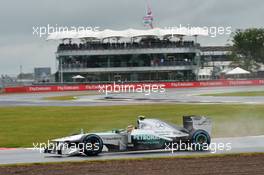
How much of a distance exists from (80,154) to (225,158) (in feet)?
14.7

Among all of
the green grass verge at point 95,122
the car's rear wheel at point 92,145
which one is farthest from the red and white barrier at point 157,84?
the car's rear wheel at point 92,145

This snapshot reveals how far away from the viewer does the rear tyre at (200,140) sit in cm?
2020

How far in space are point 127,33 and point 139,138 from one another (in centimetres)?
9292

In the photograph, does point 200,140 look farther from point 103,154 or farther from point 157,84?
point 157,84

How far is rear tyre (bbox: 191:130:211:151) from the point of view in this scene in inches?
795

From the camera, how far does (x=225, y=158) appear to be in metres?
18.1

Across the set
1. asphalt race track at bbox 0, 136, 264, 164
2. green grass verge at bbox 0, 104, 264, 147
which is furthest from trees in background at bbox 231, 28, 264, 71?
asphalt race track at bbox 0, 136, 264, 164

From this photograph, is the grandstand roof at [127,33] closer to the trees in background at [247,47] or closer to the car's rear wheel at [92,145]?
the trees in background at [247,47]

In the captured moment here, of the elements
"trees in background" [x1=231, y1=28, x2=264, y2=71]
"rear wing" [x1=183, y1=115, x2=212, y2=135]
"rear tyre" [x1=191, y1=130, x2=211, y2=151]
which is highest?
"trees in background" [x1=231, y1=28, x2=264, y2=71]

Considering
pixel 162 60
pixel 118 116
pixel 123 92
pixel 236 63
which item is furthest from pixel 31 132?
pixel 236 63

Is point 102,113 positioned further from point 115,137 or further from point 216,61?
point 216,61

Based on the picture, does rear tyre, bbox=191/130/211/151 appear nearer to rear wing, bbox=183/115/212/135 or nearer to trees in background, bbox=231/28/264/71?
rear wing, bbox=183/115/212/135

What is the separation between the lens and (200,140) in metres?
20.3

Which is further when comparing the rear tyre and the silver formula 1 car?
the rear tyre
